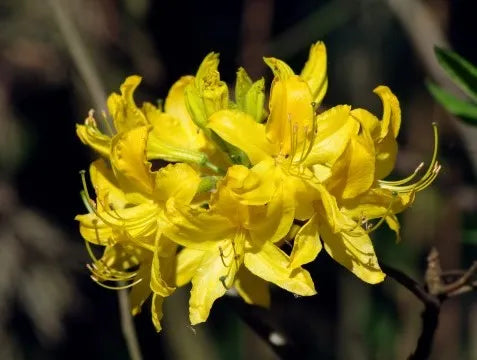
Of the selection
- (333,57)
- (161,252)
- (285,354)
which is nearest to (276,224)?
(161,252)

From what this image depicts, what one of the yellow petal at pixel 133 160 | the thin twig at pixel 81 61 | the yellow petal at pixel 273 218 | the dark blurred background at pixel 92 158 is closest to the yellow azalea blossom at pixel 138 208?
the yellow petal at pixel 133 160

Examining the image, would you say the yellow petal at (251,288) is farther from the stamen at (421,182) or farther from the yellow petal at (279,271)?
the stamen at (421,182)

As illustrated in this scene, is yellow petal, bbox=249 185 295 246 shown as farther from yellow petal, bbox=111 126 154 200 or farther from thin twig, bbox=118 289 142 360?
thin twig, bbox=118 289 142 360

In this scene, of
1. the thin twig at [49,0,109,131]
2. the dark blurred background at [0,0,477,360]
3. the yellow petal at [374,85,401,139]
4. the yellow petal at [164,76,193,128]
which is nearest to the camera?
the yellow petal at [374,85,401,139]

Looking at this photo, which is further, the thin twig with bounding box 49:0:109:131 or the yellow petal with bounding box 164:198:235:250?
the thin twig with bounding box 49:0:109:131

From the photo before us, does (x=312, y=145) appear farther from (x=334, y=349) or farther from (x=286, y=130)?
(x=334, y=349)

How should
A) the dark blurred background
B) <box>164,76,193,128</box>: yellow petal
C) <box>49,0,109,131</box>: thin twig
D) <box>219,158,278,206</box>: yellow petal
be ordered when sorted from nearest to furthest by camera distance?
<box>219,158,278,206</box>: yellow petal < <box>164,76,193,128</box>: yellow petal < <box>49,0,109,131</box>: thin twig < the dark blurred background

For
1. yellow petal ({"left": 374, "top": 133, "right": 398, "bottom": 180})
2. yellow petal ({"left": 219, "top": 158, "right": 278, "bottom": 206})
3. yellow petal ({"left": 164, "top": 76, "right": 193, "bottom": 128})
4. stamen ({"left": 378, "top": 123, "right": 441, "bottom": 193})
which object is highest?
yellow petal ({"left": 164, "top": 76, "right": 193, "bottom": 128})

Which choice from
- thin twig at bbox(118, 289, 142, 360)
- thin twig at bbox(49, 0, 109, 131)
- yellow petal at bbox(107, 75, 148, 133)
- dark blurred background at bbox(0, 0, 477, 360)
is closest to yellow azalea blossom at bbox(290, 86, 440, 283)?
yellow petal at bbox(107, 75, 148, 133)

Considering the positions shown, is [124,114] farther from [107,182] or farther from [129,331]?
[129,331]
